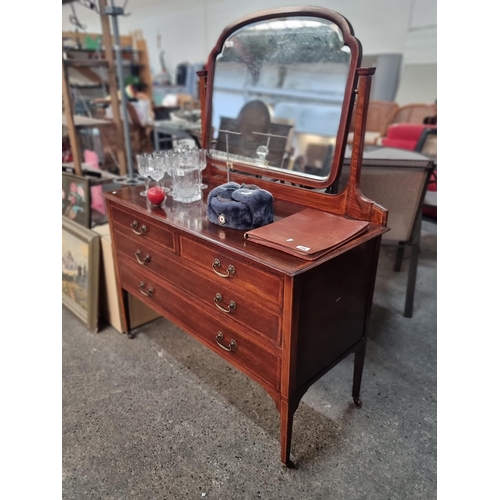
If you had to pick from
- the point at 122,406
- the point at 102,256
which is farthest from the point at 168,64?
the point at 122,406

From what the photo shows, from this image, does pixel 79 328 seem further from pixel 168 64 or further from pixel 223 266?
pixel 168 64

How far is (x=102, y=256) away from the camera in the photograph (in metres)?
2.10

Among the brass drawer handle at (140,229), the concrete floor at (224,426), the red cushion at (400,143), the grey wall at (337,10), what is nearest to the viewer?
the concrete floor at (224,426)

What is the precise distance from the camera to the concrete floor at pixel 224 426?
1364 mm

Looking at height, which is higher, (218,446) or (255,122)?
(255,122)

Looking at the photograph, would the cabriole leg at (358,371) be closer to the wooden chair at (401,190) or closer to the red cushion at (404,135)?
the wooden chair at (401,190)

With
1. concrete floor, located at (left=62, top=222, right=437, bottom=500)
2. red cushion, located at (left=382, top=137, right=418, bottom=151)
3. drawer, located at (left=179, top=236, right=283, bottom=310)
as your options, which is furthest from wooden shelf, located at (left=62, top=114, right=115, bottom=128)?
red cushion, located at (left=382, top=137, right=418, bottom=151)

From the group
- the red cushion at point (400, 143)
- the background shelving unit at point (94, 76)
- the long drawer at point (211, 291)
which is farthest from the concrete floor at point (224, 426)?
the red cushion at point (400, 143)

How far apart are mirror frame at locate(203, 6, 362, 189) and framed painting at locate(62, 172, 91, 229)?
2.63ft

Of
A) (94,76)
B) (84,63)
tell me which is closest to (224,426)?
(84,63)

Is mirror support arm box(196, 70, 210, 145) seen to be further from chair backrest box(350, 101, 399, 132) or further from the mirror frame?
chair backrest box(350, 101, 399, 132)

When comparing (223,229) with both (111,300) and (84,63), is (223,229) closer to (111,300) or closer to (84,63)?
(111,300)

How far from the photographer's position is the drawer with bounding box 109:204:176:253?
1527mm

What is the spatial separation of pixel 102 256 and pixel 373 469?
1.61 meters
